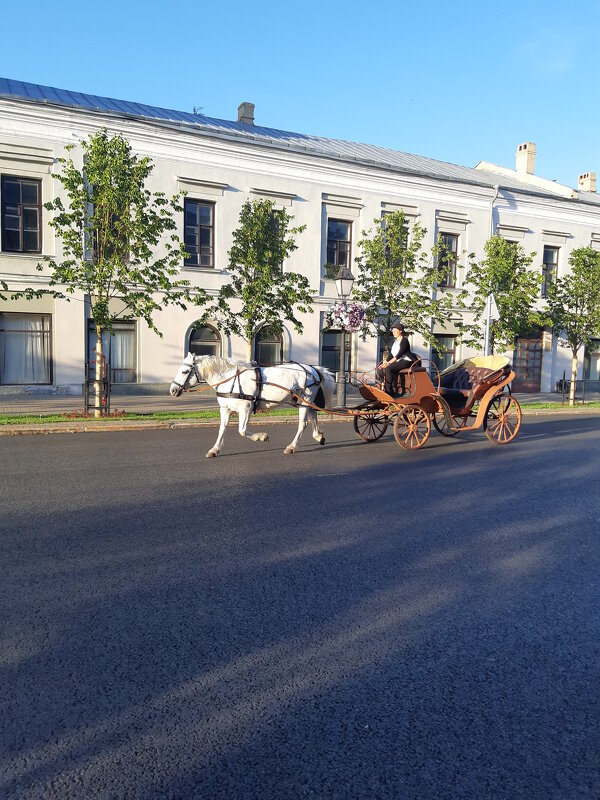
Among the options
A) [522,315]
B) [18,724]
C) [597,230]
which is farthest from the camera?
[597,230]

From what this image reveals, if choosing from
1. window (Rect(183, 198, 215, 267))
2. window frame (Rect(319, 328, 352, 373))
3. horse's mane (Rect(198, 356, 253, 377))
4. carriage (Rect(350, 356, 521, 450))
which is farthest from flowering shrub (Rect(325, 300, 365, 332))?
horse's mane (Rect(198, 356, 253, 377))

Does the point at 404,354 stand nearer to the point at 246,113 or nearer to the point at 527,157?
→ the point at 246,113

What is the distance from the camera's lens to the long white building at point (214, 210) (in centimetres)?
2205

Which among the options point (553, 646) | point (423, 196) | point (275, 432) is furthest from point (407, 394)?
point (423, 196)

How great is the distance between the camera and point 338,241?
91.7 ft

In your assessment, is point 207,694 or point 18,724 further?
point 207,694

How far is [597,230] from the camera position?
36.0 meters

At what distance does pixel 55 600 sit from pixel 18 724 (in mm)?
1561

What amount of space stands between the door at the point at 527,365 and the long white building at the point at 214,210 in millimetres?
74

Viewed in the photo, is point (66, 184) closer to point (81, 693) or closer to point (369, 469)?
point (369, 469)

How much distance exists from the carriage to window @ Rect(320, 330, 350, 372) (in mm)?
13654

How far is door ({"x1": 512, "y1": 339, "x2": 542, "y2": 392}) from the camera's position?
3366 centimetres

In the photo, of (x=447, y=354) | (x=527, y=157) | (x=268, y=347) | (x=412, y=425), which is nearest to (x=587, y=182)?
(x=527, y=157)

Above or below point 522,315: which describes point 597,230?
above
